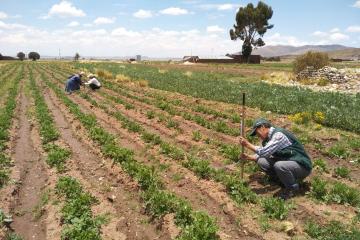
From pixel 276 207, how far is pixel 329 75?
87.9 feet

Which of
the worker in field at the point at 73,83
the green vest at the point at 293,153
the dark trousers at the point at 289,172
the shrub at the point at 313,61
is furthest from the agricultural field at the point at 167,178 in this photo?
the shrub at the point at 313,61

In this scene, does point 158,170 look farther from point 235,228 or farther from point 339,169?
point 339,169

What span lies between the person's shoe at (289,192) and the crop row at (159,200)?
1939 mm

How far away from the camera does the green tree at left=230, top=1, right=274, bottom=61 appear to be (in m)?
78.4

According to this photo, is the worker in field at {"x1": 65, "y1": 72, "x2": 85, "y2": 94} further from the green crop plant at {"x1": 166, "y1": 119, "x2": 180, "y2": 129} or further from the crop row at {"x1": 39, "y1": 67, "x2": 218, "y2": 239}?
the crop row at {"x1": 39, "y1": 67, "x2": 218, "y2": 239}

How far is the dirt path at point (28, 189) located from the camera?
779cm

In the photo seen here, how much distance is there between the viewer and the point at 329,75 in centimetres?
3222

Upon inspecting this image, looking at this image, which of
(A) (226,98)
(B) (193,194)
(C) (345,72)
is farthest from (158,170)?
(C) (345,72)

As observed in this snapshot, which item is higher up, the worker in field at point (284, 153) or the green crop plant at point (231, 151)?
the worker in field at point (284, 153)

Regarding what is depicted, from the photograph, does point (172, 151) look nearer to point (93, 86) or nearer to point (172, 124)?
point (172, 124)

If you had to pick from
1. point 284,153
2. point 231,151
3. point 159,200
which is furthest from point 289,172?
point 231,151

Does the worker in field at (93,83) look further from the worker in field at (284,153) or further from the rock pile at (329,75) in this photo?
the worker in field at (284,153)

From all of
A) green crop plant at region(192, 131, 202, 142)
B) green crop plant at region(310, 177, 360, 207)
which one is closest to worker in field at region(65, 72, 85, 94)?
green crop plant at region(192, 131, 202, 142)

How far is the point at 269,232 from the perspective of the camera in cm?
713
